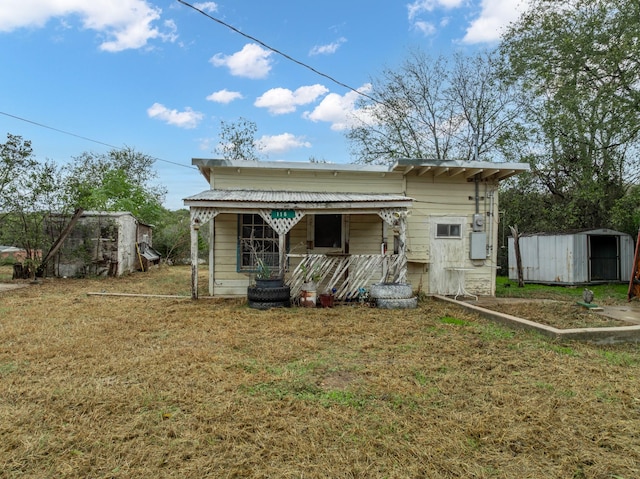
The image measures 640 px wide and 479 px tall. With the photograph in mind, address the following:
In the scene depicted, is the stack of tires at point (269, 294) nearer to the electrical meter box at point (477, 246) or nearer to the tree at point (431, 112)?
the electrical meter box at point (477, 246)

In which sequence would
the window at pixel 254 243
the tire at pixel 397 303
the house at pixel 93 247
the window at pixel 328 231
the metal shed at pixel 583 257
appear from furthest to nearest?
the house at pixel 93 247
the metal shed at pixel 583 257
the window at pixel 328 231
the window at pixel 254 243
the tire at pixel 397 303

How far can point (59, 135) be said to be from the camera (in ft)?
47.9

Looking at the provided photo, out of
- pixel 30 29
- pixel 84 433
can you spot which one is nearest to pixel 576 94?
pixel 84 433

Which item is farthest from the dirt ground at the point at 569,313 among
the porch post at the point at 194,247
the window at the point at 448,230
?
the porch post at the point at 194,247

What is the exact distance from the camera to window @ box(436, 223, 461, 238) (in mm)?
8719

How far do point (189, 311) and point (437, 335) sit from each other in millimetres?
4255

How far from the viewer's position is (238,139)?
23859 mm

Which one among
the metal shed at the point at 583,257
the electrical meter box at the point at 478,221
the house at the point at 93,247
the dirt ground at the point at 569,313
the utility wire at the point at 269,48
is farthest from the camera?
the house at the point at 93,247

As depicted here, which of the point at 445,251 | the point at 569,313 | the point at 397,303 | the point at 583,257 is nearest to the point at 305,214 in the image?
the point at 397,303

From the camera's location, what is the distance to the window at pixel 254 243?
821 cm

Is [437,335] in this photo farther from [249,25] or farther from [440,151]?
[440,151]

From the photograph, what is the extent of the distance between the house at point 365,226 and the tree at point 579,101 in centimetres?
542

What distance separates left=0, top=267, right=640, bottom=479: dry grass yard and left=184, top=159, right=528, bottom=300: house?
2988 millimetres

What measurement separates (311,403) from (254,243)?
5764 millimetres
